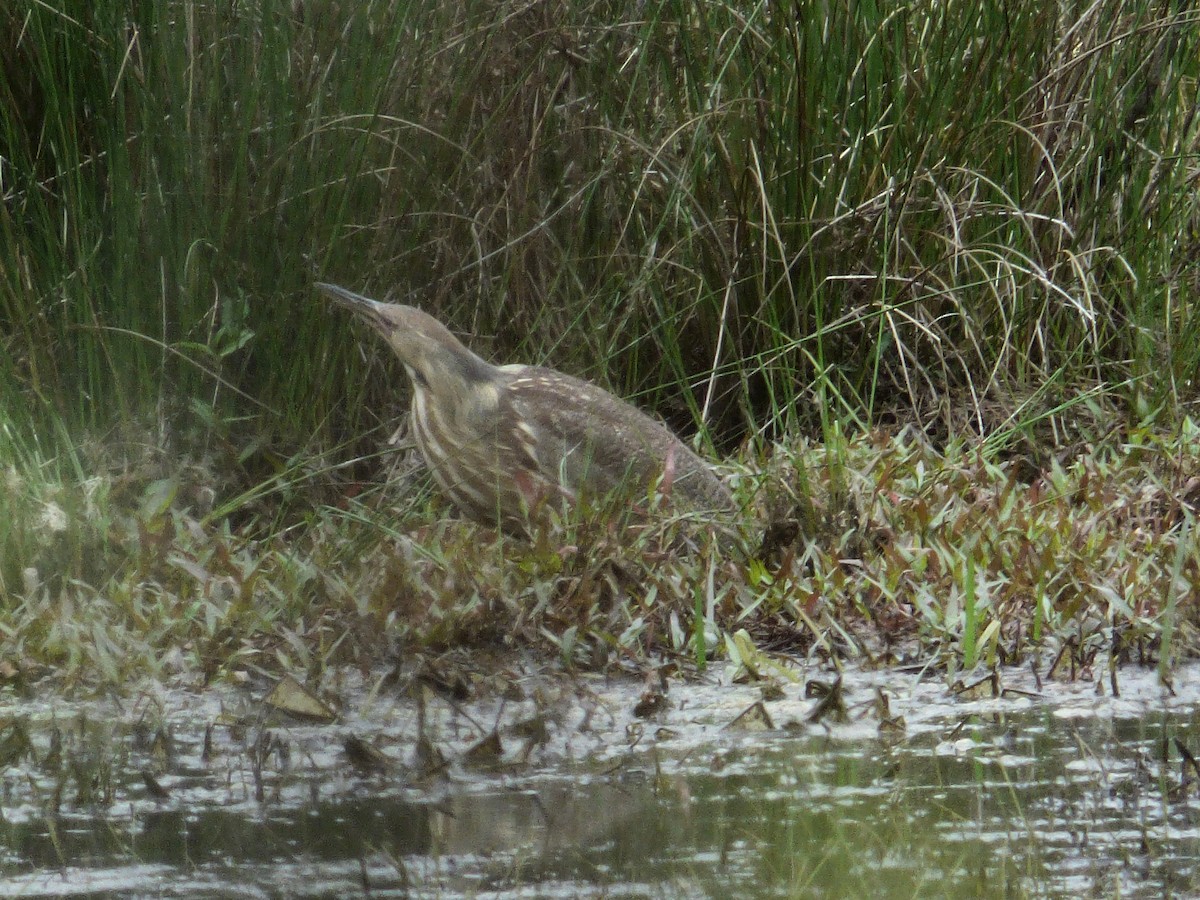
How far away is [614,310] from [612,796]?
2554mm

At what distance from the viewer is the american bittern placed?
14.5 feet

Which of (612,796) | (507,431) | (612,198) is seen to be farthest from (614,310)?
(612,796)

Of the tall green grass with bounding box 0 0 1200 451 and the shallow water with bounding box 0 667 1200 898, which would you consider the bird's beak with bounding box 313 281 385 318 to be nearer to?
the tall green grass with bounding box 0 0 1200 451

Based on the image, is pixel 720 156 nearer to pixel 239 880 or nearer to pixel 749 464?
pixel 749 464

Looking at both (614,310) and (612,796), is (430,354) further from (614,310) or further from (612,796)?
(612,796)

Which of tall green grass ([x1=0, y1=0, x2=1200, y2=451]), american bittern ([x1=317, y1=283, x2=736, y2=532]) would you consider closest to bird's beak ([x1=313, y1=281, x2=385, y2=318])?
american bittern ([x1=317, y1=283, x2=736, y2=532])

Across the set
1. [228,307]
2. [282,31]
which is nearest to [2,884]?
[228,307]

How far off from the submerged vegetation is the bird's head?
0.65ft

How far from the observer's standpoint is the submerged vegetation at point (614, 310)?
3.65m

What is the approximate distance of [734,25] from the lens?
16.6 ft

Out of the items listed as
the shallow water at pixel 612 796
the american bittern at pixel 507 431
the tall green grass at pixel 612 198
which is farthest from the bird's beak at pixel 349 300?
the shallow water at pixel 612 796

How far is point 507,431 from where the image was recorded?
4500 mm

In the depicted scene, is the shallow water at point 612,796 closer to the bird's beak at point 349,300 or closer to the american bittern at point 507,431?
the american bittern at point 507,431

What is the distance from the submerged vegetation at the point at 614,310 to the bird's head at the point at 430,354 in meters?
0.20
